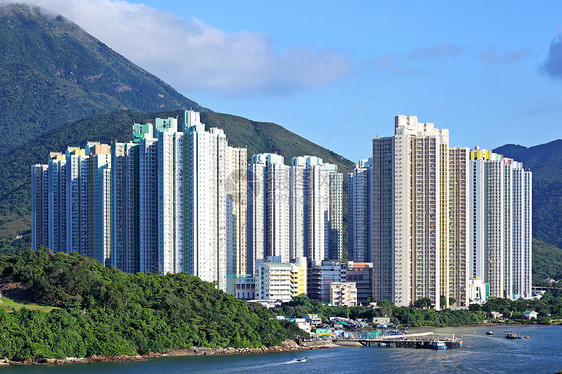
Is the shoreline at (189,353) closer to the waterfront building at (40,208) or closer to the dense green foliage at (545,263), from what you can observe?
the waterfront building at (40,208)

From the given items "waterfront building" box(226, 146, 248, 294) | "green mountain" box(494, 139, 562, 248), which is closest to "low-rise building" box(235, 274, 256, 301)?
"waterfront building" box(226, 146, 248, 294)

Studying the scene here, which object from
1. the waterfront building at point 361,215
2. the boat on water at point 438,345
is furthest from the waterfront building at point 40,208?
the boat on water at point 438,345

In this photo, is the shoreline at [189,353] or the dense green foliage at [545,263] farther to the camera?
the dense green foliage at [545,263]

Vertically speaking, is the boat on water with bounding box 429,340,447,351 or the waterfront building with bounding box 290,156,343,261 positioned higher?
the waterfront building with bounding box 290,156,343,261

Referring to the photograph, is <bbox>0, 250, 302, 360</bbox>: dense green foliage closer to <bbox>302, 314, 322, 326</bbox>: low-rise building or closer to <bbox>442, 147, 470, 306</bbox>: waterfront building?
<bbox>302, 314, 322, 326</bbox>: low-rise building

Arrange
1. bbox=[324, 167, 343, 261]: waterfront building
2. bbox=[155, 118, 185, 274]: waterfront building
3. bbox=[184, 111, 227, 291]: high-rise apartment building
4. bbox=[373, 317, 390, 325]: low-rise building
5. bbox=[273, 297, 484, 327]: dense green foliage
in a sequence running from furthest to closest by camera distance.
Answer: bbox=[324, 167, 343, 261]: waterfront building < bbox=[273, 297, 484, 327]: dense green foliage < bbox=[373, 317, 390, 325]: low-rise building < bbox=[155, 118, 185, 274]: waterfront building < bbox=[184, 111, 227, 291]: high-rise apartment building

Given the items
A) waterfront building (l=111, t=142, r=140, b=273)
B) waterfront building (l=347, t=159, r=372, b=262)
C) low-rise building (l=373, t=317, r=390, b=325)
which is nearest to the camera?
low-rise building (l=373, t=317, r=390, b=325)

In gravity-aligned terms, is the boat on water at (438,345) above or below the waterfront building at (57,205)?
below
